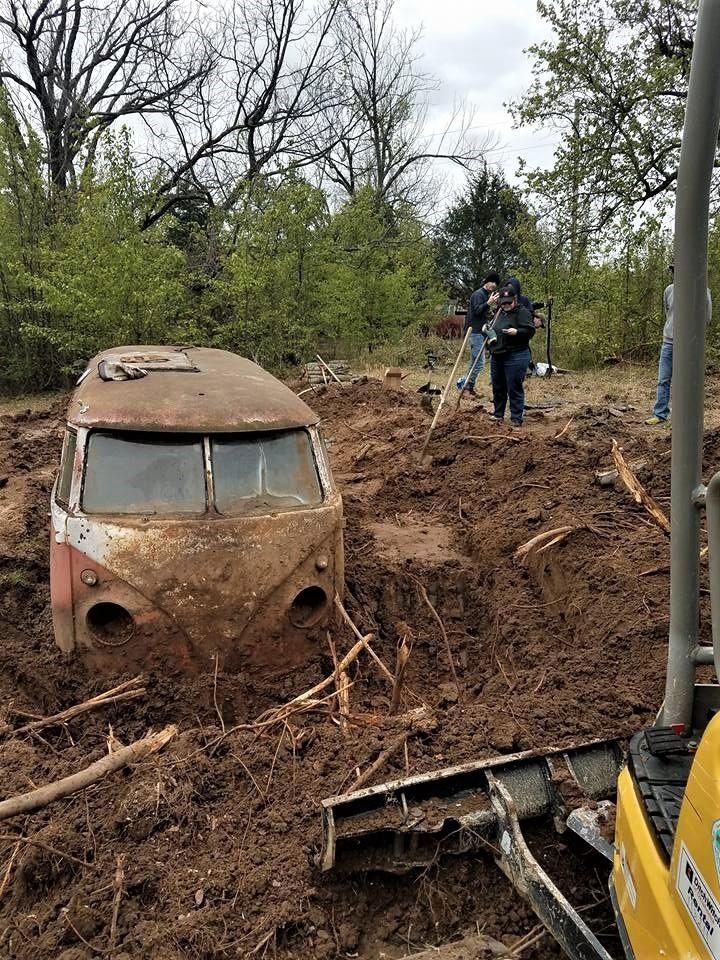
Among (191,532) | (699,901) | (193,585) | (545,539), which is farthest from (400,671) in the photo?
(545,539)

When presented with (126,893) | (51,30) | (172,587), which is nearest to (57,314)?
(51,30)

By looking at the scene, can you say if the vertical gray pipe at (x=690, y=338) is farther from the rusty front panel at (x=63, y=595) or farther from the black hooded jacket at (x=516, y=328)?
the black hooded jacket at (x=516, y=328)

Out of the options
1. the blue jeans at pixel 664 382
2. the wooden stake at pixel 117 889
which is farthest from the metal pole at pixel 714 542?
the blue jeans at pixel 664 382

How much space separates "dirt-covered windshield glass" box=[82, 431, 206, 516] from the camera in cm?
440

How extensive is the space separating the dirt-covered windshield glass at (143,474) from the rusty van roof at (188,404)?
100mm

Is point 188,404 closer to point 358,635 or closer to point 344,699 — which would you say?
point 358,635

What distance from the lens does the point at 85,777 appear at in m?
3.30

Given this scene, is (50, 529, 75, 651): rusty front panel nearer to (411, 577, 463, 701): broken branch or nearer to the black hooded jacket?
(411, 577, 463, 701): broken branch

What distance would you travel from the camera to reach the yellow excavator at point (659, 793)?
167cm

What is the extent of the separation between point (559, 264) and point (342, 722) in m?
18.4

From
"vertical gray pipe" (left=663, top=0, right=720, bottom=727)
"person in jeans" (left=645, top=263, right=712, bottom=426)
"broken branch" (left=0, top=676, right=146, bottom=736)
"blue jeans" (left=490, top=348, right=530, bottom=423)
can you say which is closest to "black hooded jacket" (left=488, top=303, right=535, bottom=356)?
"blue jeans" (left=490, top=348, right=530, bottom=423)

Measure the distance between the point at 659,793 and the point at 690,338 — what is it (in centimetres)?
148

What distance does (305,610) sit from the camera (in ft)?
15.0

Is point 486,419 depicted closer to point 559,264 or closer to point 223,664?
point 223,664
